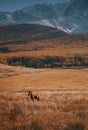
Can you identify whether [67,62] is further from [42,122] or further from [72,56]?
[42,122]

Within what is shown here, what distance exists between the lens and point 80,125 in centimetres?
1197

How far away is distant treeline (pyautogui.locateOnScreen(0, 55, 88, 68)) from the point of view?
139 meters

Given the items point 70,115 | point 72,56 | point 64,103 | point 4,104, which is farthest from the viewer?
point 72,56

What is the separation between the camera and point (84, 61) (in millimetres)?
141125

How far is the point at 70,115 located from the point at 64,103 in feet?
9.32

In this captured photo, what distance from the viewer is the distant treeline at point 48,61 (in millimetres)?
138625

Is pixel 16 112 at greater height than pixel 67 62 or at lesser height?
greater

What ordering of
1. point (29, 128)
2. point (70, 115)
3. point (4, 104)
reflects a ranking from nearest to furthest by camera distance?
point (29, 128), point (70, 115), point (4, 104)

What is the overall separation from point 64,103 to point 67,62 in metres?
126

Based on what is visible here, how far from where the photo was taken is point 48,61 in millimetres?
148500

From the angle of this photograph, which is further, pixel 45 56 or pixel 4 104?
pixel 45 56

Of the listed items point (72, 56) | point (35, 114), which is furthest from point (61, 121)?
point (72, 56)

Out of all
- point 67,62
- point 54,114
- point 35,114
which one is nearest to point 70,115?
point 54,114

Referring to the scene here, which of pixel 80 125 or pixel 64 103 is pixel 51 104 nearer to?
pixel 64 103
